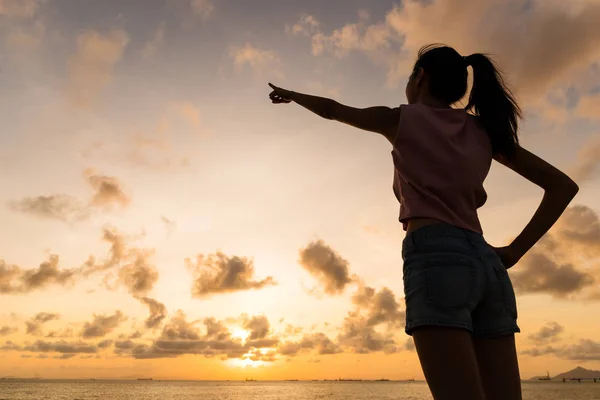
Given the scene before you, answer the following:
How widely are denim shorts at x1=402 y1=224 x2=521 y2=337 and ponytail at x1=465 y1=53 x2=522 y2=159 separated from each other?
0.61 m

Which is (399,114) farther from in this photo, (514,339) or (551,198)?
(514,339)

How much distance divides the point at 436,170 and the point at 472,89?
2.27 feet

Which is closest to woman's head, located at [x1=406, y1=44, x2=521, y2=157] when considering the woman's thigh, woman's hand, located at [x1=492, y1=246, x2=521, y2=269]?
woman's hand, located at [x1=492, y1=246, x2=521, y2=269]

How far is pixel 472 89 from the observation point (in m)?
2.74

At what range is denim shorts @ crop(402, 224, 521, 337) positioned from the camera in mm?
1997

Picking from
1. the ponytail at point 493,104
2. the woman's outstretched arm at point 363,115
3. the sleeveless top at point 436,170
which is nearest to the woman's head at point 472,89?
the ponytail at point 493,104

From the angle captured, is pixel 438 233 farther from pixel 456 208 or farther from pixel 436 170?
pixel 436 170

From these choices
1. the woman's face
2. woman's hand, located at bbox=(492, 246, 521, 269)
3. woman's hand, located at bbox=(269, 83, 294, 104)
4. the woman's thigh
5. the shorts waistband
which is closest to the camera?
the woman's thigh

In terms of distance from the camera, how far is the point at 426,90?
2.61m

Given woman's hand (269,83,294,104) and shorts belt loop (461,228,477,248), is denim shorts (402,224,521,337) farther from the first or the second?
woman's hand (269,83,294,104)

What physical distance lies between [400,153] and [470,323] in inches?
32.7

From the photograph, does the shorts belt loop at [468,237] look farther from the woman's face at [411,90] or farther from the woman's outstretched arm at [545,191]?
the woman's face at [411,90]

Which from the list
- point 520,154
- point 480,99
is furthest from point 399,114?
point 520,154

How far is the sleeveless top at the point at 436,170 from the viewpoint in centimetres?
228
